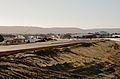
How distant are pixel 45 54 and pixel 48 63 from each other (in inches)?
139

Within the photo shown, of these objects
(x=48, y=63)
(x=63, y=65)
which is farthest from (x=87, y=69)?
(x=48, y=63)

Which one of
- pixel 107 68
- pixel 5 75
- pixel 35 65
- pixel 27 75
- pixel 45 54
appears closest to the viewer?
pixel 5 75

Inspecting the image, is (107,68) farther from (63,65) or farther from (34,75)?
(34,75)

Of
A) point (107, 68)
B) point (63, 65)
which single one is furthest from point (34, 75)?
point (107, 68)

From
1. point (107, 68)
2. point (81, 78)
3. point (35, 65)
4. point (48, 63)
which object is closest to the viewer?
point (81, 78)

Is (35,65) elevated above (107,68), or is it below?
above

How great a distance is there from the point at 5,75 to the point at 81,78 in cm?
681

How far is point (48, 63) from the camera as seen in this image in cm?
1700

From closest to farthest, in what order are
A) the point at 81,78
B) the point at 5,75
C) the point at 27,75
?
1. the point at 5,75
2. the point at 27,75
3. the point at 81,78

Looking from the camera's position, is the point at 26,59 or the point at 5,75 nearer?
the point at 5,75

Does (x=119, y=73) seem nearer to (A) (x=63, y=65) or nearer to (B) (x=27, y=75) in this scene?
(A) (x=63, y=65)

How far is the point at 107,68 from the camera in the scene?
1908 cm

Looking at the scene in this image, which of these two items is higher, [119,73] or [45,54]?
[45,54]

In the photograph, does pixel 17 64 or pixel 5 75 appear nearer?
pixel 5 75
